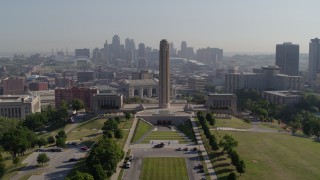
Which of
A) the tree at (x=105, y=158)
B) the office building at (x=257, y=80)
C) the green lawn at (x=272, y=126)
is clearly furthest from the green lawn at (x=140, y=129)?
the office building at (x=257, y=80)

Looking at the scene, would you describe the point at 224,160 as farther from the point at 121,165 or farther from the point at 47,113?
the point at 47,113

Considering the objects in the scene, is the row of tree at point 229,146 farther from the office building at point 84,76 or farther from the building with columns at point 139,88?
the office building at point 84,76

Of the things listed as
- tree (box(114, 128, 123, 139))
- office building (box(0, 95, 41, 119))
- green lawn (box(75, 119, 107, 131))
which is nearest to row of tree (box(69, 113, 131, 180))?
tree (box(114, 128, 123, 139))

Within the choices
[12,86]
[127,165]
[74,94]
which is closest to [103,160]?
[127,165]

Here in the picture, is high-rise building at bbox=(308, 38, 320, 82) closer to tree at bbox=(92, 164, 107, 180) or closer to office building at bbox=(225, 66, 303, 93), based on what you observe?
office building at bbox=(225, 66, 303, 93)

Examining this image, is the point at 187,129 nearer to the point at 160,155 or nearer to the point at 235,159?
the point at 160,155
